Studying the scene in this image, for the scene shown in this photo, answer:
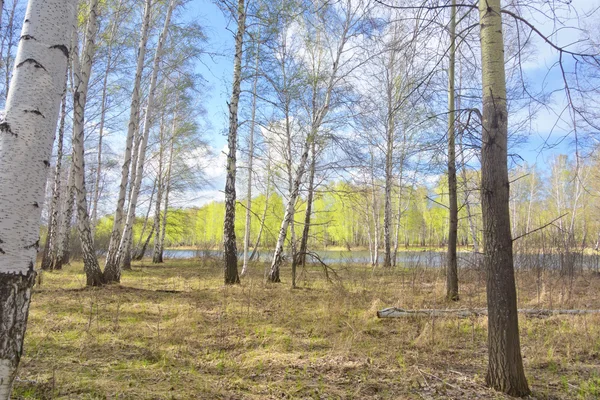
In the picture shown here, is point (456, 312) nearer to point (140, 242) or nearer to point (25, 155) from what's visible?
point (25, 155)

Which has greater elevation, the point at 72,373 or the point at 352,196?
the point at 352,196

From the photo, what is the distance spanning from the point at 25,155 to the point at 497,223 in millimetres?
3122

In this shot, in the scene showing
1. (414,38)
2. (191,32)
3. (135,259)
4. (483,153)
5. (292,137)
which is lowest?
(135,259)

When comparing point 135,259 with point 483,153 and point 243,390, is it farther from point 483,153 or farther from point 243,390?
point 483,153

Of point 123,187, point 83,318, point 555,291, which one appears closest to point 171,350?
point 83,318

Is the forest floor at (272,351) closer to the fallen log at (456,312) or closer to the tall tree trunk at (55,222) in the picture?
the fallen log at (456,312)

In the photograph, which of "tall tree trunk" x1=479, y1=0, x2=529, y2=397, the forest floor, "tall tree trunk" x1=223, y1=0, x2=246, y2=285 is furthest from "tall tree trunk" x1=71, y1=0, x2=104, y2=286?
"tall tree trunk" x1=479, y1=0, x2=529, y2=397

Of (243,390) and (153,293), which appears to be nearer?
(243,390)

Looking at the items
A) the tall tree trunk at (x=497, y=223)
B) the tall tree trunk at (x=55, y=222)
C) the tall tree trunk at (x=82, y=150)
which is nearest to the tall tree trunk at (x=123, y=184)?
the tall tree trunk at (x=82, y=150)

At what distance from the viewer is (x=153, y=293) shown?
21.8ft

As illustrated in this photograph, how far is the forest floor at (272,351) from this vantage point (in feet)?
8.89

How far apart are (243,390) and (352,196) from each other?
6934 mm

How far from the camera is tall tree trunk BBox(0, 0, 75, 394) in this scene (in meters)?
1.59

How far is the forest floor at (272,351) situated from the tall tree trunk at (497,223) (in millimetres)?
231
